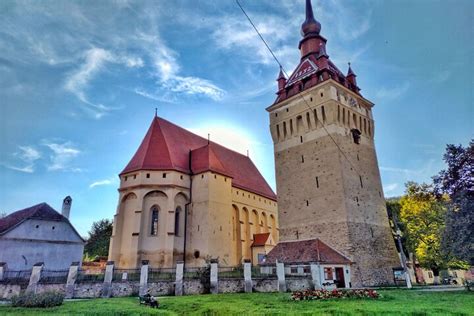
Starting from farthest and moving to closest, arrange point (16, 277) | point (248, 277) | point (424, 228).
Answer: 1. point (424, 228)
2. point (248, 277)
3. point (16, 277)

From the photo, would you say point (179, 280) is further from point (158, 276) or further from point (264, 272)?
point (264, 272)

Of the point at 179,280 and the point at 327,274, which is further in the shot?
the point at 327,274

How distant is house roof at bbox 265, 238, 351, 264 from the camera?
829 inches

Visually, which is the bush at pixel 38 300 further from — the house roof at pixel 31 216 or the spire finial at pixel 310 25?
the spire finial at pixel 310 25

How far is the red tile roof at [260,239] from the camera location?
3247 cm

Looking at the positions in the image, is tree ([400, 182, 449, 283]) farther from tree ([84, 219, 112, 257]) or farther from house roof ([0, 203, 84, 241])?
tree ([84, 219, 112, 257])

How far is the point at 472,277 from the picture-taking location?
33969 millimetres

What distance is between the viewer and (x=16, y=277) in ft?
56.5

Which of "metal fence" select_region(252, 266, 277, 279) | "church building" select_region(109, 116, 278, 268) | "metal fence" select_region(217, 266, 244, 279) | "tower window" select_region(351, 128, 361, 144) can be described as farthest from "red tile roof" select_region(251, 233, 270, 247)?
"tower window" select_region(351, 128, 361, 144)

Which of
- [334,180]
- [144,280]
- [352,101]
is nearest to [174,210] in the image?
[144,280]

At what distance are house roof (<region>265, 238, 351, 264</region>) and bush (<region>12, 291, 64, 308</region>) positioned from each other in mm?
14064

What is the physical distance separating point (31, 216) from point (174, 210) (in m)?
10.9

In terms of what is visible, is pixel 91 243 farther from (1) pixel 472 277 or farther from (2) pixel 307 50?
(1) pixel 472 277

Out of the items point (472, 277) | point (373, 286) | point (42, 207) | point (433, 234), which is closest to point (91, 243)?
point (42, 207)
